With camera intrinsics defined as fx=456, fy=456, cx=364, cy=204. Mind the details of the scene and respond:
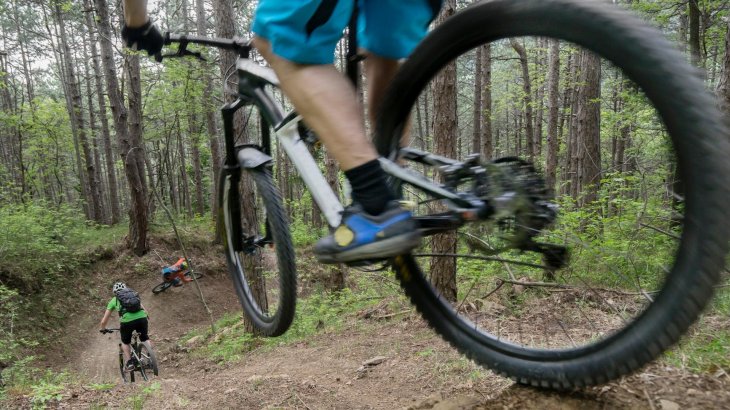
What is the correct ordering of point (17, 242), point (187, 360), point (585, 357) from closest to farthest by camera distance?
point (585, 357) → point (187, 360) → point (17, 242)

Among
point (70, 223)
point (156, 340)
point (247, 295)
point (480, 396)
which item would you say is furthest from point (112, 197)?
point (480, 396)

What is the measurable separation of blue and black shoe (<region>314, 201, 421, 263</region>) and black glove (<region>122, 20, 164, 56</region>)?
1364mm

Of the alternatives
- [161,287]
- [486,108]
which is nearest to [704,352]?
[486,108]

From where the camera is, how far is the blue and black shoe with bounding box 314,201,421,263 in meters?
1.37

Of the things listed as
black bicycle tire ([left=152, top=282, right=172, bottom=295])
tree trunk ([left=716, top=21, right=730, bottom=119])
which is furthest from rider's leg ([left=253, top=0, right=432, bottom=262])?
black bicycle tire ([left=152, top=282, right=172, bottom=295])

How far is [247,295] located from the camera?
2.74 metres

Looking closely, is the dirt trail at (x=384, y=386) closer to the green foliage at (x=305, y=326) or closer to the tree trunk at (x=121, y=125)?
the green foliage at (x=305, y=326)

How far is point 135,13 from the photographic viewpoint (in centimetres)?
201

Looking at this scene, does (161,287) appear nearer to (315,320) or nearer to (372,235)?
(315,320)

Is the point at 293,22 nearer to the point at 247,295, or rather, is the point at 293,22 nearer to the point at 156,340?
the point at 247,295

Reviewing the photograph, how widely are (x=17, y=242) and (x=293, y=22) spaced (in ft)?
48.7

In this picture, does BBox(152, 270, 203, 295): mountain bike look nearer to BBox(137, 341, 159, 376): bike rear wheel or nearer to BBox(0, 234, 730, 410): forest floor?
BBox(0, 234, 730, 410): forest floor

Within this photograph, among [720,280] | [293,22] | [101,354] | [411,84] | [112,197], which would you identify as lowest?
[101,354]

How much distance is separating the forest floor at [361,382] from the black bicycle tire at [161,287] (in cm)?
307
